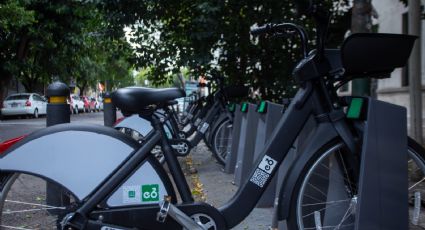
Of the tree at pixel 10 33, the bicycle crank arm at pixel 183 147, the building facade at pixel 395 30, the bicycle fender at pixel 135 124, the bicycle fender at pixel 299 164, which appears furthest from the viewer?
the tree at pixel 10 33

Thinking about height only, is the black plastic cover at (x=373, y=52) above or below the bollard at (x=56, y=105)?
above

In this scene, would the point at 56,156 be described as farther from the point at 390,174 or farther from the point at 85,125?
the point at 390,174

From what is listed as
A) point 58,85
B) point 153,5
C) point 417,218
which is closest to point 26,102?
point 153,5

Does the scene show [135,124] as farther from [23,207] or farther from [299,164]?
[299,164]

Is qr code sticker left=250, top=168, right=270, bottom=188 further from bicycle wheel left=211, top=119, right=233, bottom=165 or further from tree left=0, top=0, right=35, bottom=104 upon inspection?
tree left=0, top=0, right=35, bottom=104

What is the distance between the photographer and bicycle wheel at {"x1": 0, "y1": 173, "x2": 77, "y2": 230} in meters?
3.11

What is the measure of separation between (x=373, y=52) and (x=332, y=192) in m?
0.99

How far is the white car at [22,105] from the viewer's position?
30344mm

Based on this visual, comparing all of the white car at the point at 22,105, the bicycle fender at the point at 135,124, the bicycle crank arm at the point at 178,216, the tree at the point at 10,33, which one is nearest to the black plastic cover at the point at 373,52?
the bicycle crank arm at the point at 178,216

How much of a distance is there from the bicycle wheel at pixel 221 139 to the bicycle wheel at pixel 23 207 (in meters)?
4.11

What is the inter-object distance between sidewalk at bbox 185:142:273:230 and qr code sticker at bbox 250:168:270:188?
2.89 feet

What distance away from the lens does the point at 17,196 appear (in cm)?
360

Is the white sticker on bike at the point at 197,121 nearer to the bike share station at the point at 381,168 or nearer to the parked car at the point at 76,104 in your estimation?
the bike share station at the point at 381,168

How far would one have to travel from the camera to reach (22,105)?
101 ft
